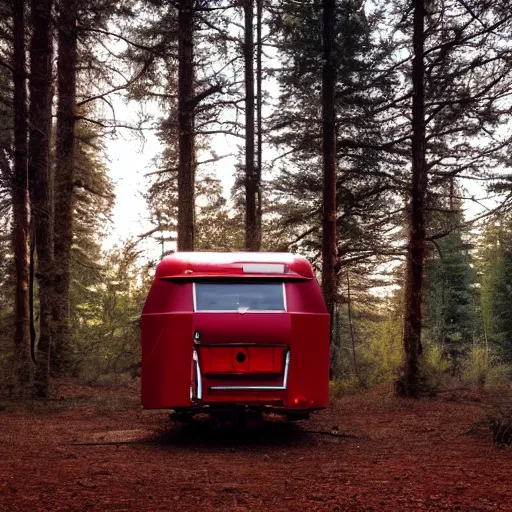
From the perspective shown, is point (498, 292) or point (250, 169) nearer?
point (250, 169)

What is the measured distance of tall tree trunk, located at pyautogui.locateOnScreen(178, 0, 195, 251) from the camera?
2005 cm

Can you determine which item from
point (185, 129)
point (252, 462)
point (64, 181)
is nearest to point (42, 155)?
point (185, 129)

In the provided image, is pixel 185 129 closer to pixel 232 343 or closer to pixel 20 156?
pixel 20 156

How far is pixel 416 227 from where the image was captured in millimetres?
17172

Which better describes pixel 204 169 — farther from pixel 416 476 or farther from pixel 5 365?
Result: pixel 416 476

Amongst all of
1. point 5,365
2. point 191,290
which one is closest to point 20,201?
point 5,365

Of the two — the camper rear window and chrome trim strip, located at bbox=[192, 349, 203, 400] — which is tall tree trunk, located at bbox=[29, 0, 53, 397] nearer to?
the camper rear window

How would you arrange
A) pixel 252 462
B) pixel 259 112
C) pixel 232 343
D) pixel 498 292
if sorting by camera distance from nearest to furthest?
1. pixel 252 462
2. pixel 232 343
3. pixel 259 112
4. pixel 498 292

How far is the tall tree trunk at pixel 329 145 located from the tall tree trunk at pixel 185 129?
3.59 metres

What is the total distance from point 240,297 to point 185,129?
1074 centimetres

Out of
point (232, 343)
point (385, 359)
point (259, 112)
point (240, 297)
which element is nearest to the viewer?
point (232, 343)

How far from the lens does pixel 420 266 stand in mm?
17234

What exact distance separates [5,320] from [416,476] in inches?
665

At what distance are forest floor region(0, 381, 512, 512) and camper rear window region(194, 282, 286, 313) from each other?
193 cm
